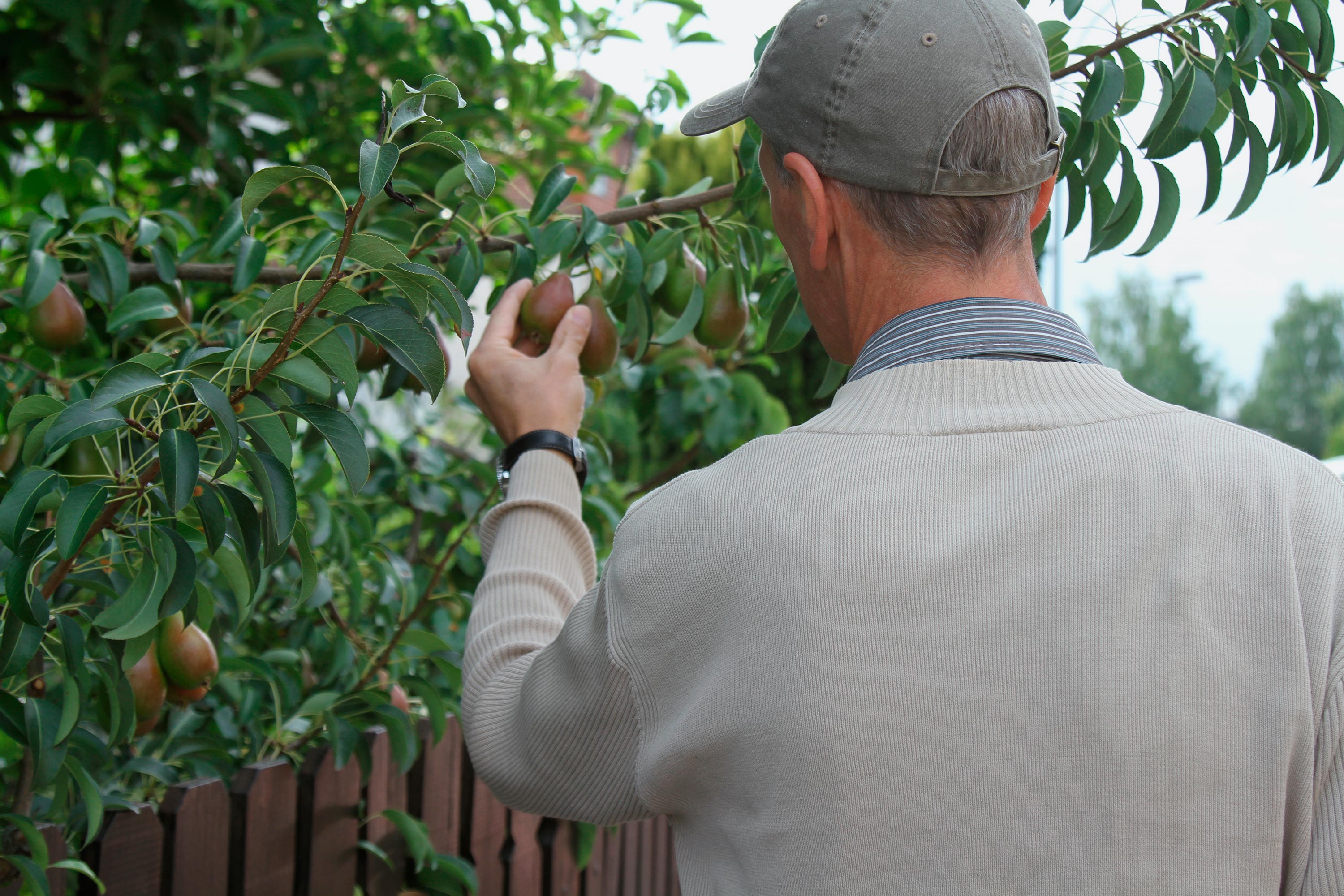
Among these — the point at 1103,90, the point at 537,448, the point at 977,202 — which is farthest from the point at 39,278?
the point at 1103,90

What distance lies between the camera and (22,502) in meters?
0.97

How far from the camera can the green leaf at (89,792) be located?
4.05 feet

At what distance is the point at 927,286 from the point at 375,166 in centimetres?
43

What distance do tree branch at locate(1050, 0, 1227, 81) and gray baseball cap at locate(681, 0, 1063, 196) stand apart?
0.59m

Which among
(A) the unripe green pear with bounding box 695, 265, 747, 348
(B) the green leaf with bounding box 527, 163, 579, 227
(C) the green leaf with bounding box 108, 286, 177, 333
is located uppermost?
(B) the green leaf with bounding box 527, 163, 579, 227

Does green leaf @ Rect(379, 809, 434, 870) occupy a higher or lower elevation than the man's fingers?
lower

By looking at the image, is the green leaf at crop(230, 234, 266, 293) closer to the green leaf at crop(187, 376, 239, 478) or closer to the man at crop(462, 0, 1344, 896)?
the green leaf at crop(187, 376, 239, 478)

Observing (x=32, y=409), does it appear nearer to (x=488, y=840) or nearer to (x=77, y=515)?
(x=77, y=515)

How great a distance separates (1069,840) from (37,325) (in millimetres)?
1446

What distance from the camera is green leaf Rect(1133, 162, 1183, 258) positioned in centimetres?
142

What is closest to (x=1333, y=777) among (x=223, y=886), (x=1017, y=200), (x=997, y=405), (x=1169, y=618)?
(x=1169, y=618)

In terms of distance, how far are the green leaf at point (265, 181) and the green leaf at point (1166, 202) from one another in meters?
1.05

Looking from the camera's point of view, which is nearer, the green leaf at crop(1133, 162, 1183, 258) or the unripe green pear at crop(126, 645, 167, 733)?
the unripe green pear at crop(126, 645, 167, 733)

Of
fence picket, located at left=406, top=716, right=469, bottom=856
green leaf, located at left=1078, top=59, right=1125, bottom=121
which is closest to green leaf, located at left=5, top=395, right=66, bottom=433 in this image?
fence picket, located at left=406, top=716, right=469, bottom=856
